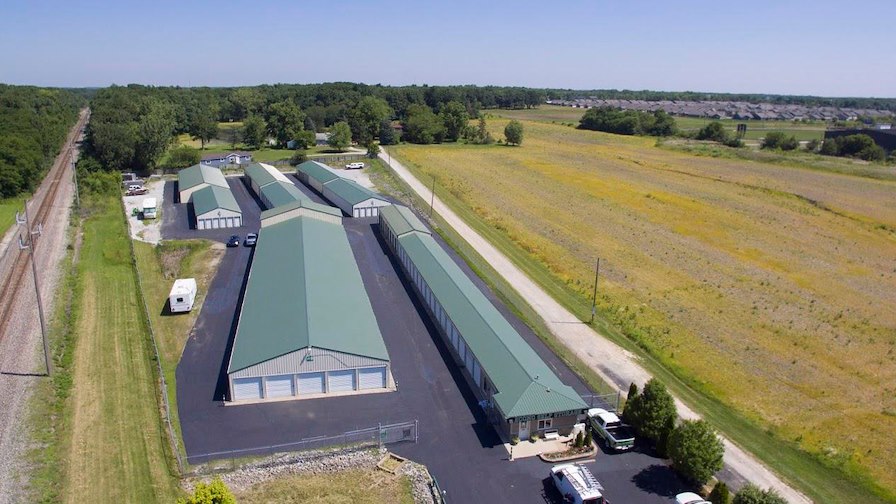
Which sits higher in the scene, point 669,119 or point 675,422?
point 669,119

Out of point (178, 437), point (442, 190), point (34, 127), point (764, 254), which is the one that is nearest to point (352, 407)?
point (178, 437)

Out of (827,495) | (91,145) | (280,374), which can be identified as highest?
(91,145)

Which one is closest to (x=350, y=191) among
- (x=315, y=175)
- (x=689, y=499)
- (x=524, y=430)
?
(x=315, y=175)

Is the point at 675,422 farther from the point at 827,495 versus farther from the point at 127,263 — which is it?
the point at 127,263

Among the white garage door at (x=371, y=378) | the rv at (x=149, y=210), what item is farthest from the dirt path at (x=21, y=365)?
the white garage door at (x=371, y=378)

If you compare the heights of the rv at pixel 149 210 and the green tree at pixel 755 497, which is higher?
the rv at pixel 149 210

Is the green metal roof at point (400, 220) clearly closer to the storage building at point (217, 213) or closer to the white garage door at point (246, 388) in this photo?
the storage building at point (217, 213)
